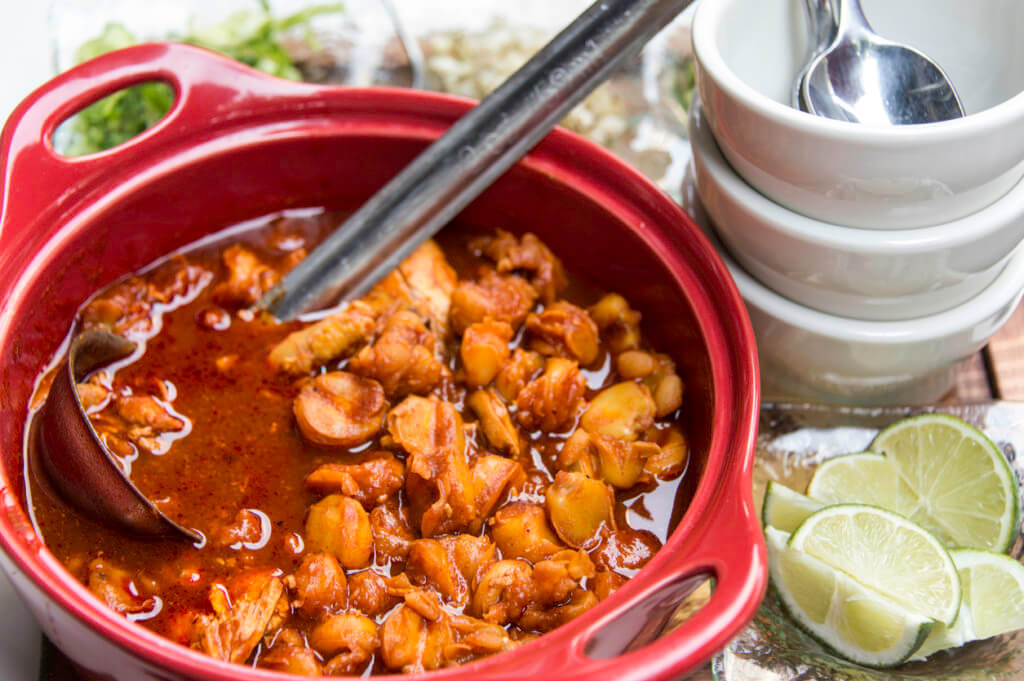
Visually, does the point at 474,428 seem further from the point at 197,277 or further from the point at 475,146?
the point at 197,277

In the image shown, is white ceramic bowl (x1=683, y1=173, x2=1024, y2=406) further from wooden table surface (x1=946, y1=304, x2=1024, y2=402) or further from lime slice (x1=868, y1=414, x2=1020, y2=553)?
wooden table surface (x1=946, y1=304, x2=1024, y2=402)

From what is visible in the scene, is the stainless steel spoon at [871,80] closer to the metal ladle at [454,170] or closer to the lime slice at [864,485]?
the metal ladle at [454,170]

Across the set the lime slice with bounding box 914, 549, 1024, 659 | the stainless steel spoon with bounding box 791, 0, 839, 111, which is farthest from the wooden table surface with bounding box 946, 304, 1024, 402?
the stainless steel spoon with bounding box 791, 0, 839, 111

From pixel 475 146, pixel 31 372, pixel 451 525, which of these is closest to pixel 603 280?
pixel 475 146

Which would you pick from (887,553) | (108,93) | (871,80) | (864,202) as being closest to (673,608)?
(887,553)

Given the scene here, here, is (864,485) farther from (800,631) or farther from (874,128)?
(874,128)

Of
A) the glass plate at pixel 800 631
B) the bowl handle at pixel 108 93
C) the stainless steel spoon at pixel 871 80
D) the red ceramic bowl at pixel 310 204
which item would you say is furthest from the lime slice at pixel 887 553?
the bowl handle at pixel 108 93

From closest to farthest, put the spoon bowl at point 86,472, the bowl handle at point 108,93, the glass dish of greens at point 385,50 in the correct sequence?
the spoon bowl at point 86,472 → the bowl handle at point 108,93 → the glass dish of greens at point 385,50
